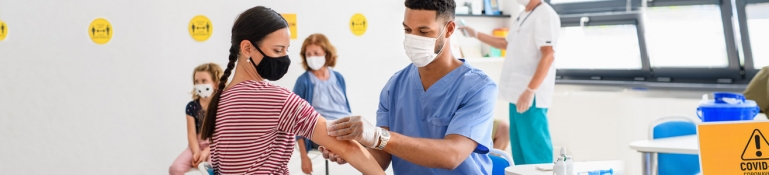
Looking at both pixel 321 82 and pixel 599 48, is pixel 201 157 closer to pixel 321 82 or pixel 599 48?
pixel 321 82

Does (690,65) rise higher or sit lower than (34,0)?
lower

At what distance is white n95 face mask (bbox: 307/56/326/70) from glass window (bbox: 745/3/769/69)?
2442 millimetres

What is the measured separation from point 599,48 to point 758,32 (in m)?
1.21

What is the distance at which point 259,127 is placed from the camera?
5.91ft

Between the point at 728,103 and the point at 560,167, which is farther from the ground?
the point at 728,103

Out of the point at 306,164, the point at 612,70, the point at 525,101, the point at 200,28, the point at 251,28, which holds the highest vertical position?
the point at 200,28

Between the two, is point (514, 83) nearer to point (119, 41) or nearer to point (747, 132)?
point (119, 41)

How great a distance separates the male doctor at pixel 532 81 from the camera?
4.12 meters

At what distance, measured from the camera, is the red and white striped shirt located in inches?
71.0

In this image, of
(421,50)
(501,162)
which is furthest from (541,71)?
(421,50)

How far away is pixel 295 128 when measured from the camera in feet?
5.98

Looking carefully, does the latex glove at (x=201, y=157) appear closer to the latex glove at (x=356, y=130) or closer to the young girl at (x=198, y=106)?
the young girl at (x=198, y=106)

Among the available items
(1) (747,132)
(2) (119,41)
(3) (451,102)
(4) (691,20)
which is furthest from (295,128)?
(4) (691,20)

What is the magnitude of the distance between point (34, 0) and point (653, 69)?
12.2 ft
